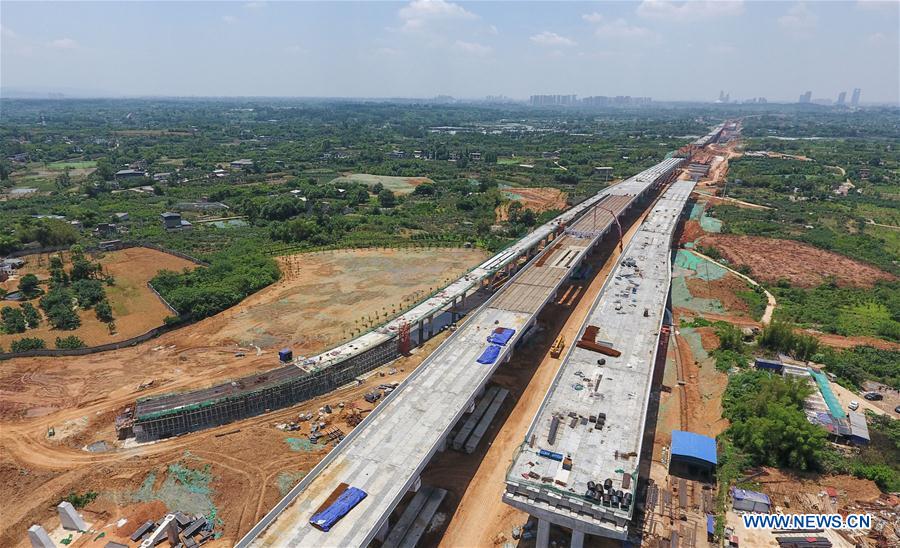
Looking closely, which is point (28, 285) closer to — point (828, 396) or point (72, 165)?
point (828, 396)

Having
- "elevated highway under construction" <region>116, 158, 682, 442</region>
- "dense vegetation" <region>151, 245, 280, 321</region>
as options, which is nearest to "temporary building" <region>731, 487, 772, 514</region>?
"elevated highway under construction" <region>116, 158, 682, 442</region>

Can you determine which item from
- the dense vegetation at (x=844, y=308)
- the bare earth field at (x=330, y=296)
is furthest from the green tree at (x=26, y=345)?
the dense vegetation at (x=844, y=308)

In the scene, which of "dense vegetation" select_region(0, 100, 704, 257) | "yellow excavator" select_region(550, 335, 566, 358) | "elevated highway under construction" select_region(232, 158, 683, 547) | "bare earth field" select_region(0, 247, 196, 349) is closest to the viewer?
"elevated highway under construction" select_region(232, 158, 683, 547)

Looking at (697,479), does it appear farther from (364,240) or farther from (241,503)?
(364,240)

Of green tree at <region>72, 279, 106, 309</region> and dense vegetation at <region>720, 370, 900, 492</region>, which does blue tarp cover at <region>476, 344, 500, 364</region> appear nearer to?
dense vegetation at <region>720, 370, 900, 492</region>

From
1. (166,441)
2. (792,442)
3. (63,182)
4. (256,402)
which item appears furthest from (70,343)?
(63,182)

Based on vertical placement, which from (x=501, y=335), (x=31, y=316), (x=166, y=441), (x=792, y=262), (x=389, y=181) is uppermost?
(x=389, y=181)

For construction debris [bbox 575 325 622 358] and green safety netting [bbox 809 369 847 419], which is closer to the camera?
green safety netting [bbox 809 369 847 419]
